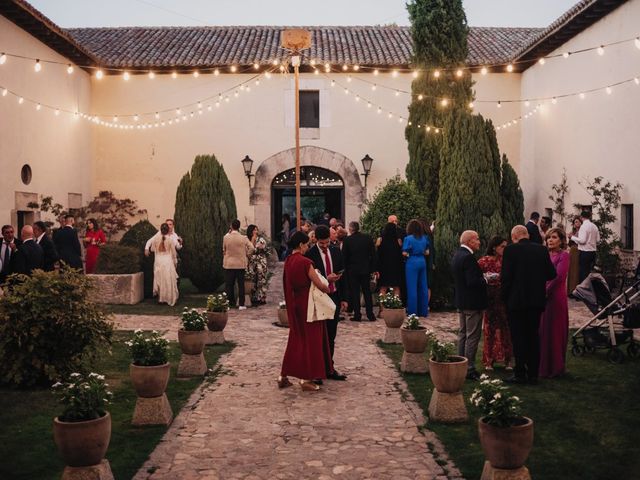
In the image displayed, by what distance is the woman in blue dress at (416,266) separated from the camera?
1316 centimetres

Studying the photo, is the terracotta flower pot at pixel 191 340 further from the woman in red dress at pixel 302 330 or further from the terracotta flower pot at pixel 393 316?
the terracotta flower pot at pixel 393 316

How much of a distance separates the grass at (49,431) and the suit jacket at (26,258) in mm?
2282

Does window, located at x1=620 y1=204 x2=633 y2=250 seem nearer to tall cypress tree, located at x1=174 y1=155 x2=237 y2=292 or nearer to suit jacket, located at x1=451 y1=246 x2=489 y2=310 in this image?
tall cypress tree, located at x1=174 y1=155 x2=237 y2=292

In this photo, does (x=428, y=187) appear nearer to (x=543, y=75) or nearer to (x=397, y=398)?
(x=543, y=75)

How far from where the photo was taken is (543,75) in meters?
21.5

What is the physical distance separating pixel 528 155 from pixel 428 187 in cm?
409

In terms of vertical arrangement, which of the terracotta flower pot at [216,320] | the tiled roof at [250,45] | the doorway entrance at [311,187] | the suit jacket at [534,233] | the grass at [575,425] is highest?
the tiled roof at [250,45]

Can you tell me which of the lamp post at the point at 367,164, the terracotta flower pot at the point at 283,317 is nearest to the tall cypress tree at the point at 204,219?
the terracotta flower pot at the point at 283,317

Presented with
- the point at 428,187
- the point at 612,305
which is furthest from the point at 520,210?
the point at 612,305

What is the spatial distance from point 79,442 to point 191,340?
3.78m

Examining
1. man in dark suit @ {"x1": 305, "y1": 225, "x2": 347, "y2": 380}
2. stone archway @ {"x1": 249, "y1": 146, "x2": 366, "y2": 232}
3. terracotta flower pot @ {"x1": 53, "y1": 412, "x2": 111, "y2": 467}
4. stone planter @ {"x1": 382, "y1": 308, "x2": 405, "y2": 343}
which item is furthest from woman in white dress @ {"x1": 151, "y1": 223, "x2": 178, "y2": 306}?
terracotta flower pot @ {"x1": 53, "y1": 412, "x2": 111, "y2": 467}

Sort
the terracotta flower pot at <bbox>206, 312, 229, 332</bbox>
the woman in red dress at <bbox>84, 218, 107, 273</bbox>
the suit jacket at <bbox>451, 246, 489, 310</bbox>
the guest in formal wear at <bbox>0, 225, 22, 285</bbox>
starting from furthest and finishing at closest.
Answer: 1. the woman in red dress at <bbox>84, 218, 107, 273</bbox>
2. the guest in formal wear at <bbox>0, 225, 22, 285</bbox>
3. the terracotta flower pot at <bbox>206, 312, 229, 332</bbox>
4. the suit jacket at <bbox>451, 246, 489, 310</bbox>

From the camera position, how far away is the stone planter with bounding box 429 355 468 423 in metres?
6.67

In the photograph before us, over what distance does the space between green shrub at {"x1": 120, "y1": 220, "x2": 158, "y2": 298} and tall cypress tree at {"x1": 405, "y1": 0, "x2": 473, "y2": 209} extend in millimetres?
7661
